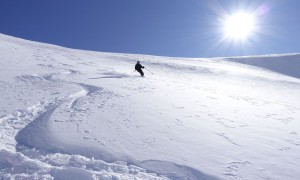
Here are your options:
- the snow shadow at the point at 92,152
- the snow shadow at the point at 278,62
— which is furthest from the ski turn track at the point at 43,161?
the snow shadow at the point at 278,62

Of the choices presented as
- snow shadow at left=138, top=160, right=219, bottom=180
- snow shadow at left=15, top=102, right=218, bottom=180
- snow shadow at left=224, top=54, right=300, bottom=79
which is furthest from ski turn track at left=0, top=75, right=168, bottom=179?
snow shadow at left=224, top=54, right=300, bottom=79

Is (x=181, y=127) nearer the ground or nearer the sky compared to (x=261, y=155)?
nearer the sky

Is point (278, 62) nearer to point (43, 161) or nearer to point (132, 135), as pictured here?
point (132, 135)

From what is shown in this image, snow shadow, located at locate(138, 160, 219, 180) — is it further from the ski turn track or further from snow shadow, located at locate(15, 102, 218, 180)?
the ski turn track

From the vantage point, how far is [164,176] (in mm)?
5684

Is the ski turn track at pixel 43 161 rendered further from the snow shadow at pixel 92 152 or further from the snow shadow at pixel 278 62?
the snow shadow at pixel 278 62

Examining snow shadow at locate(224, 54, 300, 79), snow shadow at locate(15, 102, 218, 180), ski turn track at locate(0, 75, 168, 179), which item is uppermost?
snow shadow at locate(224, 54, 300, 79)

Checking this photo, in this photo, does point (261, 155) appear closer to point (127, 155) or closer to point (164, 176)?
point (164, 176)

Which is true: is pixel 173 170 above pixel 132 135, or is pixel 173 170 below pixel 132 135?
below

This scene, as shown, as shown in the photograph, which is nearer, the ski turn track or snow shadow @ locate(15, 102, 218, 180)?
the ski turn track

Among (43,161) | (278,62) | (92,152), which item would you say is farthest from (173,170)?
(278,62)

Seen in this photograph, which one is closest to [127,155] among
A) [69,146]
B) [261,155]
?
[69,146]

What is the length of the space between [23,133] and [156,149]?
2963 mm

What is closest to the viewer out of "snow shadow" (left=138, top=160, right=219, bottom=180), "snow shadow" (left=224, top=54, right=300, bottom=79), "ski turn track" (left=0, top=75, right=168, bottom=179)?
"ski turn track" (left=0, top=75, right=168, bottom=179)
